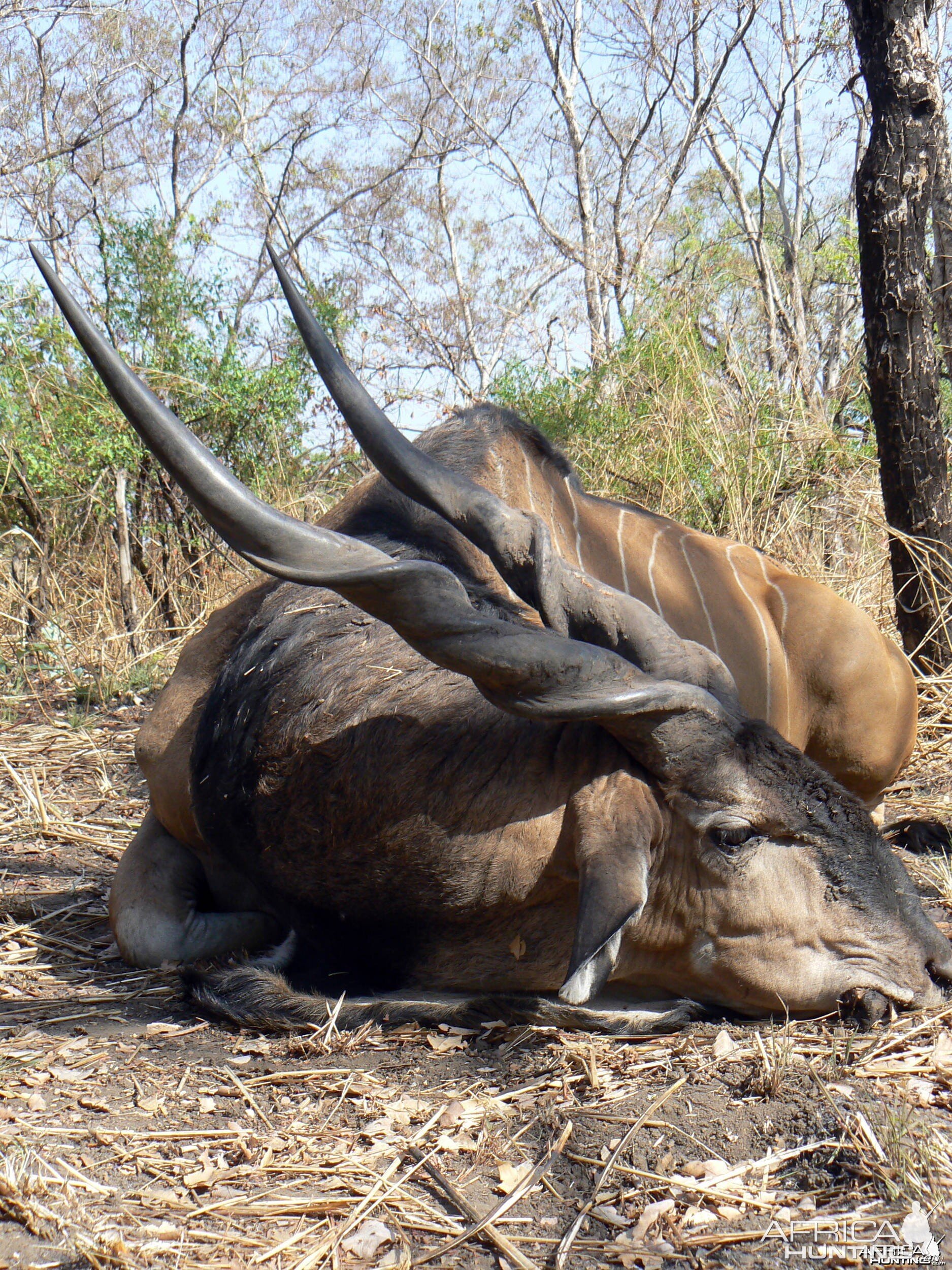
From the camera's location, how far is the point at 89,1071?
2104 millimetres

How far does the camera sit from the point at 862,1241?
1474 millimetres

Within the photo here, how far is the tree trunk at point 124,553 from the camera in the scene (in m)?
6.98

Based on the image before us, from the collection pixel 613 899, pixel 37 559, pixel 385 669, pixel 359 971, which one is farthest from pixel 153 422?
pixel 37 559

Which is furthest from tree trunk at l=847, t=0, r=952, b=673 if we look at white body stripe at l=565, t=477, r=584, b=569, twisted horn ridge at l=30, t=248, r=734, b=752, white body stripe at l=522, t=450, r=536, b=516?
twisted horn ridge at l=30, t=248, r=734, b=752

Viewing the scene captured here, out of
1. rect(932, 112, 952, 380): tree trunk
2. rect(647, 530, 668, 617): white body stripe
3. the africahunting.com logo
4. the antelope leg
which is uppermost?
rect(932, 112, 952, 380): tree trunk

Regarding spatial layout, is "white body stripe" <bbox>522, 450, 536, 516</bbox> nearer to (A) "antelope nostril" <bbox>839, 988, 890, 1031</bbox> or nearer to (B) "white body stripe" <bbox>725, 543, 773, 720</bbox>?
(B) "white body stripe" <bbox>725, 543, 773, 720</bbox>

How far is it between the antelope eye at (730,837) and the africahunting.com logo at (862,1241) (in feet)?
2.38

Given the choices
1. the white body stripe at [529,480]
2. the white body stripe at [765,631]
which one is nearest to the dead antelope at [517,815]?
the white body stripe at [529,480]

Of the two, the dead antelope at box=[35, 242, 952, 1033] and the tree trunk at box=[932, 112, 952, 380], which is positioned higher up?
the tree trunk at box=[932, 112, 952, 380]

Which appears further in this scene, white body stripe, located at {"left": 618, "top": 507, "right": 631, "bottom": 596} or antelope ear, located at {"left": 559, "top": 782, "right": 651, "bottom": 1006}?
white body stripe, located at {"left": 618, "top": 507, "right": 631, "bottom": 596}

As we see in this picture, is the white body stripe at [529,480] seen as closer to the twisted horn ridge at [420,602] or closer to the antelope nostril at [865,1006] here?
the twisted horn ridge at [420,602]

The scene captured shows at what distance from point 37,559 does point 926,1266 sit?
689 cm

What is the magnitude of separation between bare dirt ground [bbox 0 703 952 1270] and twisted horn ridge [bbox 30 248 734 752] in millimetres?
611

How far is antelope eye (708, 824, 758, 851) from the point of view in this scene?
2.12m
